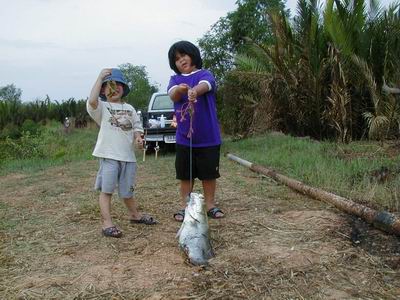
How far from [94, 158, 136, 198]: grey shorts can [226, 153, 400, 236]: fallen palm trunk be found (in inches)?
71.3

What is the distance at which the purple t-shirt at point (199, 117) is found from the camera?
387 cm

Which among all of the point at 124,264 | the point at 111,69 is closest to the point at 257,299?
the point at 124,264

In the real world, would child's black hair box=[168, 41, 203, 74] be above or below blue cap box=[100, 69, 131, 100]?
above

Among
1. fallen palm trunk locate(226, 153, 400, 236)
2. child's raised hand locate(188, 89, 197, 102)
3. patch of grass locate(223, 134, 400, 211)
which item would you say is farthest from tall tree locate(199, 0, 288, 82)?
child's raised hand locate(188, 89, 197, 102)

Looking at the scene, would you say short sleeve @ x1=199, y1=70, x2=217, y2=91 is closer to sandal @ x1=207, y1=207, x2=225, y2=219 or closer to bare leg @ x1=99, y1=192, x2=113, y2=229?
sandal @ x1=207, y1=207, x2=225, y2=219

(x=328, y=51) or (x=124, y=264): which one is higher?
(x=328, y=51)

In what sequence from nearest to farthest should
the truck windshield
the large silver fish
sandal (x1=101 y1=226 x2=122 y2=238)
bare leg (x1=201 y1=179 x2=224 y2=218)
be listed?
the large silver fish
sandal (x1=101 y1=226 x2=122 y2=238)
bare leg (x1=201 y1=179 x2=224 y2=218)
the truck windshield

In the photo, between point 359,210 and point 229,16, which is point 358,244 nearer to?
point 359,210

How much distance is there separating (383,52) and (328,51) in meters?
1.06

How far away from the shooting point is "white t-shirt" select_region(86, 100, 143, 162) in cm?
366

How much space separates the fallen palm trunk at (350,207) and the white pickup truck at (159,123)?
4520mm

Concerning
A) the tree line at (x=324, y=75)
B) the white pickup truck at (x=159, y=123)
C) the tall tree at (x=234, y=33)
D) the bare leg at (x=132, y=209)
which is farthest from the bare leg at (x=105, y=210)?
the tall tree at (x=234, y=33)

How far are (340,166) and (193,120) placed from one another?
2673 millimetres

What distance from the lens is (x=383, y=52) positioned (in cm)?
941
